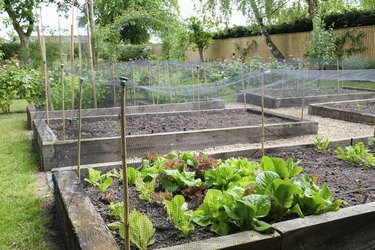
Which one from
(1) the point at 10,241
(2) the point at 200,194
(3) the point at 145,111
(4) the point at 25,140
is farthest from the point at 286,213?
(3) the point at 145,111

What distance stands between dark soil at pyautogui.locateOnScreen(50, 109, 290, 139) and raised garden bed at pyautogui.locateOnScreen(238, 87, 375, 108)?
2328mm

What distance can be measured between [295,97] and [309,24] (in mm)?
9120

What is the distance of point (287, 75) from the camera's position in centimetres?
962

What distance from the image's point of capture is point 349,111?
7711 mm

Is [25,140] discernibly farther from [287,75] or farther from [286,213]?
[287,75]

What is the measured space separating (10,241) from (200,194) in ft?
4.71

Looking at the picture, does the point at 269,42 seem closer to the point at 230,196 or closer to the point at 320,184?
the point at 320,184

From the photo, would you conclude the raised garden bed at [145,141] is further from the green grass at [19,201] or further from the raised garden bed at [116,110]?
the raised garden bed at [116,110]

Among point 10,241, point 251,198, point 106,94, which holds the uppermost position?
point 106,94

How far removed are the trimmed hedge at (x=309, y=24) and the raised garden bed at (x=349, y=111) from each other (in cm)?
728

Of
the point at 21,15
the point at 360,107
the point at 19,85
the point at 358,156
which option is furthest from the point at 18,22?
the point at 358,156

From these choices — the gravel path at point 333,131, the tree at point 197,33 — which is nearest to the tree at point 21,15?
the tree at point 197,33

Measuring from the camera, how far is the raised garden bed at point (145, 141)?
4.52 metres

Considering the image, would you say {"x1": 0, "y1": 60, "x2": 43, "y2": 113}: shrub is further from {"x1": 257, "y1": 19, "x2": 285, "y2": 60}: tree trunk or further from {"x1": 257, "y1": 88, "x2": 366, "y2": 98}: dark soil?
{"x1": 257, "y1": 19, "x2": 285, "y2": 60}: tree trunk
